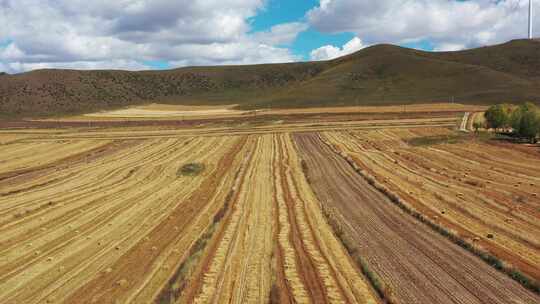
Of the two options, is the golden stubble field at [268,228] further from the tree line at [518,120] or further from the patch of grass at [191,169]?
the tree line at [518,120]

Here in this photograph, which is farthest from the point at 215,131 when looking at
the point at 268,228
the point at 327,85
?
the point at 327,85

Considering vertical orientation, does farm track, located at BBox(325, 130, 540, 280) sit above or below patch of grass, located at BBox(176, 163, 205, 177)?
below

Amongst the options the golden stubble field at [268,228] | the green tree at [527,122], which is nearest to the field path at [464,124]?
the green tree at [527,122]

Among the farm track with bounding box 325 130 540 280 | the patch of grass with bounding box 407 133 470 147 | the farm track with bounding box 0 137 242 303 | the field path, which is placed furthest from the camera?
the field path

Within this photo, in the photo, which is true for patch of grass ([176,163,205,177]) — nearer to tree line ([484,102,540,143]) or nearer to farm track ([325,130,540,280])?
farm track ([325,130,540,280])

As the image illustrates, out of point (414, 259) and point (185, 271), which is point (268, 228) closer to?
point (185, 271)

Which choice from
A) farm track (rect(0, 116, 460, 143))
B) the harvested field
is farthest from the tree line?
the harvested field

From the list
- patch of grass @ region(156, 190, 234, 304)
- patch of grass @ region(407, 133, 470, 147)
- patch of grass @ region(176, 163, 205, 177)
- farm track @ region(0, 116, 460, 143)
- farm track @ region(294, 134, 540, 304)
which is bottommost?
farm track @ region(294, 134, 540, 304)

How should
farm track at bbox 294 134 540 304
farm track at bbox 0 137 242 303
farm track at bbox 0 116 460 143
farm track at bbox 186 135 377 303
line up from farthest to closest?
farm track at bbox 0 116 460 143 → farm track at bbox 0 137 242 303 → farm track at bbox 186 135 377 303 → farm track at bbox 294 134 540 304

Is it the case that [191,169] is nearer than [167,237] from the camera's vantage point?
No
